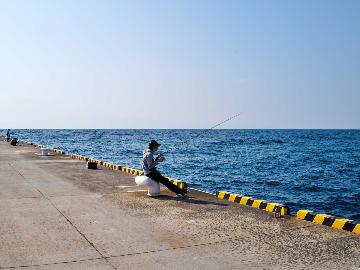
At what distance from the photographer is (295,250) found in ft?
21.3

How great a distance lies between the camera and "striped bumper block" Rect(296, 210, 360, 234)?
7746 mm

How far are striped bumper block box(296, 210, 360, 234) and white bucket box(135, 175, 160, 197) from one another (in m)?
4.18

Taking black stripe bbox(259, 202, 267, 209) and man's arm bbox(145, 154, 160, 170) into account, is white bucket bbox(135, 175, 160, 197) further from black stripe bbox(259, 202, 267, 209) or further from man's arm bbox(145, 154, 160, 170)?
black stripe bbox(259, 202, 267, 209)

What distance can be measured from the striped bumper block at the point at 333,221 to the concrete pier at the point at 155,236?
255mm

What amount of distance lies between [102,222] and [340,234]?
4.63 metres

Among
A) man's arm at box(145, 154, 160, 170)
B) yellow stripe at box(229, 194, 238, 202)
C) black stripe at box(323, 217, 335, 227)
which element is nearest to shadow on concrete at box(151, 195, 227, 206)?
yellow stripe at box(229, 194, 238, 202)

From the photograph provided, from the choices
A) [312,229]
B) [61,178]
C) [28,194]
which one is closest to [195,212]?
[312,229]

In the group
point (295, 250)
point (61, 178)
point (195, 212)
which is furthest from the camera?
point (61, 178)

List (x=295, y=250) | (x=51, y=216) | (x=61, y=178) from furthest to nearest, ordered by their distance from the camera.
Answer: (x=61, y=178)
(x=51, y=216)
(x=295, y=250)

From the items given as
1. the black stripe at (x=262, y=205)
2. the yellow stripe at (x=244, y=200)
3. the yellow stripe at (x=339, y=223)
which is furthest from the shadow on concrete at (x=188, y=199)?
the yellow stripe at (x=339, y=223)

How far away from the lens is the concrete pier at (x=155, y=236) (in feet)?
19.5

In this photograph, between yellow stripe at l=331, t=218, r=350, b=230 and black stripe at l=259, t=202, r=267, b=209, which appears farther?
black stripe at l=259, t=202, r=267, b=209

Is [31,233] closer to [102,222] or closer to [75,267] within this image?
[102,222]

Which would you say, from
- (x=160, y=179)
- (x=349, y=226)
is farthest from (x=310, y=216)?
(x=160, y=179)
